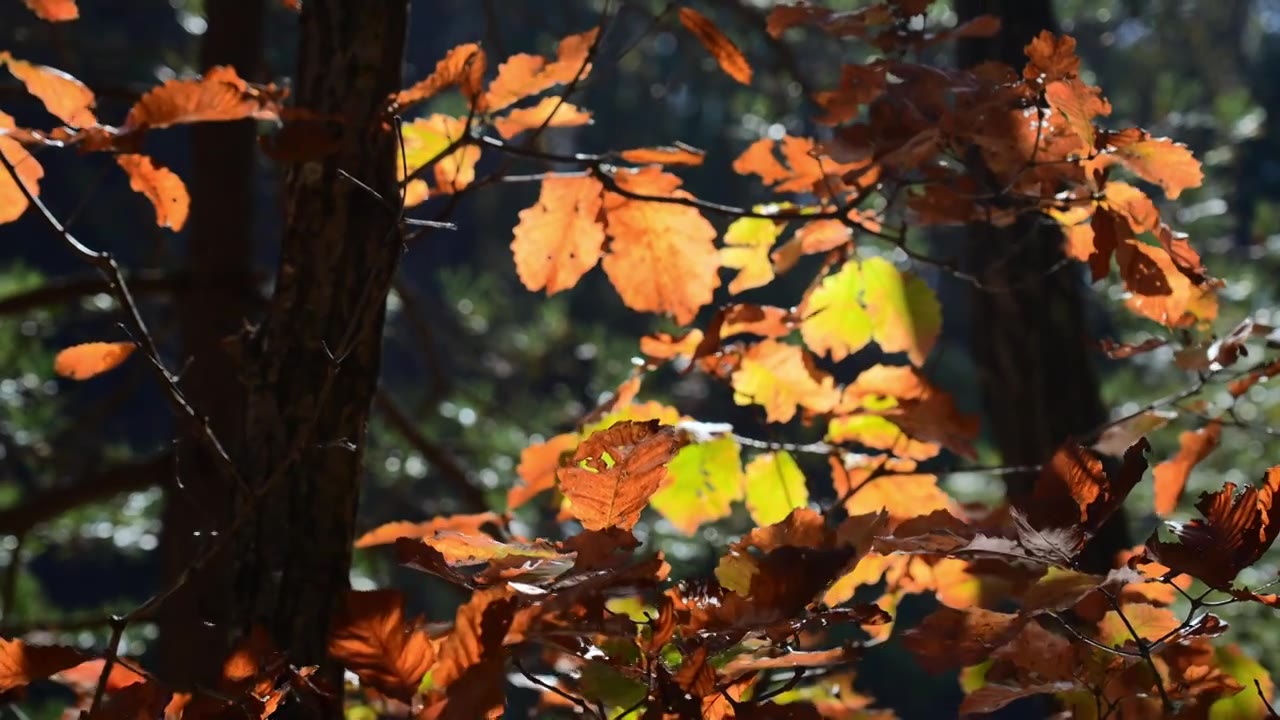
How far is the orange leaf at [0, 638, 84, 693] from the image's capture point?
620 mm

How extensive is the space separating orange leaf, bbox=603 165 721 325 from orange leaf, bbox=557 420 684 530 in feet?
1.19

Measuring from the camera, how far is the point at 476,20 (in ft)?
44.7

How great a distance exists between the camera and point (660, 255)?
0.96 m

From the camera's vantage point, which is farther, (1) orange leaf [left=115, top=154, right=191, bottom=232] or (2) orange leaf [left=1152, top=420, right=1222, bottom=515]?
(2) orange leaf [left=1152, top=420, right=1222, bottom=515]

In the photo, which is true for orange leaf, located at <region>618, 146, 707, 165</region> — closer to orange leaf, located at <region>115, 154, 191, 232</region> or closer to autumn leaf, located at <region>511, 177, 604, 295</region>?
autumn leaf, located at <region>511, 177, 604, 295</region>

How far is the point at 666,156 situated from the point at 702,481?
33 centimetres

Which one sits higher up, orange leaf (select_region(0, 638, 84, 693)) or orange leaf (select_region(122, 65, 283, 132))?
orange leaf (select_region(122, 65, 283, 132))

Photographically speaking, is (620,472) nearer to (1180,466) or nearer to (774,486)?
(774,486)

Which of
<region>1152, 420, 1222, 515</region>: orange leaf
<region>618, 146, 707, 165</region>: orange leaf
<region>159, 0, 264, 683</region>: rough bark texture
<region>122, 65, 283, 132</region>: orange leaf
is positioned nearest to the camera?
<region>122, 65, 283, 132</region>: orange leaf

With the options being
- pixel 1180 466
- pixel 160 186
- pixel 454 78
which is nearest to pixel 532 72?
pixel 454 78

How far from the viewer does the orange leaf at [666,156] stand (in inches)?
33.9

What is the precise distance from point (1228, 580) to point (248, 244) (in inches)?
71.1

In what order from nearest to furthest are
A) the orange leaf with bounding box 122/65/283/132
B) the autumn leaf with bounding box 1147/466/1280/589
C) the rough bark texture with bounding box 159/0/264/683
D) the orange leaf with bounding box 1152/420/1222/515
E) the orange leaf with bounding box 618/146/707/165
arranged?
1. the autumn leaf with bounding box 1147/466/1280/589
2. the orange leaf with bounding box 122/65/283/132
3. the orange leaf with bounding box 618/146/707/165
4. the orange leaf with bounding box 1152/420/1222/515
5. the rough bark texture with bounding box 159/0/264/683

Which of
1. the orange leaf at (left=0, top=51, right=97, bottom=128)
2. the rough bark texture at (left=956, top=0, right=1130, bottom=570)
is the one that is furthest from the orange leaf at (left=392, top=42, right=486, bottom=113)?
the rough bark texture at (left=956, top=0, right=1130, bottom=570)
